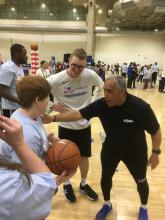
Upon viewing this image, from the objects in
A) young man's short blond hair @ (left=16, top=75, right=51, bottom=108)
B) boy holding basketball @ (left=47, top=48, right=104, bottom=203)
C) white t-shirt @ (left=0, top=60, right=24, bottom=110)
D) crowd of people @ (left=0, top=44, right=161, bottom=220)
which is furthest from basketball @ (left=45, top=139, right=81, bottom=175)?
white t-shirt @ (left=0, top=60, right=24, bottom=110)

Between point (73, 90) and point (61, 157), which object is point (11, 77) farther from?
point (61, 157)

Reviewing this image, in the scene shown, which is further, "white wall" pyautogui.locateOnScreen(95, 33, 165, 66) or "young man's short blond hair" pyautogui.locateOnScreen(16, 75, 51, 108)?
"white wall" pyautogui.locateOnScreen(95, 33, 165, 66)

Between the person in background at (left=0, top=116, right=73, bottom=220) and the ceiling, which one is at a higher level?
the ceiling

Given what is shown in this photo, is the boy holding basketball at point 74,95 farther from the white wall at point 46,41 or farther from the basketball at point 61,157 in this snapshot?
the white wall at point 46,41

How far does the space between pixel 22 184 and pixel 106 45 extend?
87.0ft

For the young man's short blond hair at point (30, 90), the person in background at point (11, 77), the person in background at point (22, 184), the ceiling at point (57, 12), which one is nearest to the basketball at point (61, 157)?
the young man's short blond hair at point (30, 90)

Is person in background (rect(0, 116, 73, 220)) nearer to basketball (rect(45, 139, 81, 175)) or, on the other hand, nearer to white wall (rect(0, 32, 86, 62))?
basketball (rect(45, 139, 81, 175))

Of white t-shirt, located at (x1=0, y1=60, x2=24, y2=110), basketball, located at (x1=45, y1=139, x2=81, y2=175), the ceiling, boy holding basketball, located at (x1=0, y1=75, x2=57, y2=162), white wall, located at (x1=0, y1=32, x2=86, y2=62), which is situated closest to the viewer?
boy holding basketball, located at (x1=0, y1=75, x2=57, y2=162)

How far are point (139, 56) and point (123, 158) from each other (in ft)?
83.2

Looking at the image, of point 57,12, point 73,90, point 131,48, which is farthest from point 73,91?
point 131,48

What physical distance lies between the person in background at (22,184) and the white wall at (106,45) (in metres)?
25.9

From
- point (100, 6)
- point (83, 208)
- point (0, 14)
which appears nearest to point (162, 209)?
point (83, 208)

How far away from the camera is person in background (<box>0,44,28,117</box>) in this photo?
10.9 feet

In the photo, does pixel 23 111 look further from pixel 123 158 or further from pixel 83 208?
pixel 83 208
